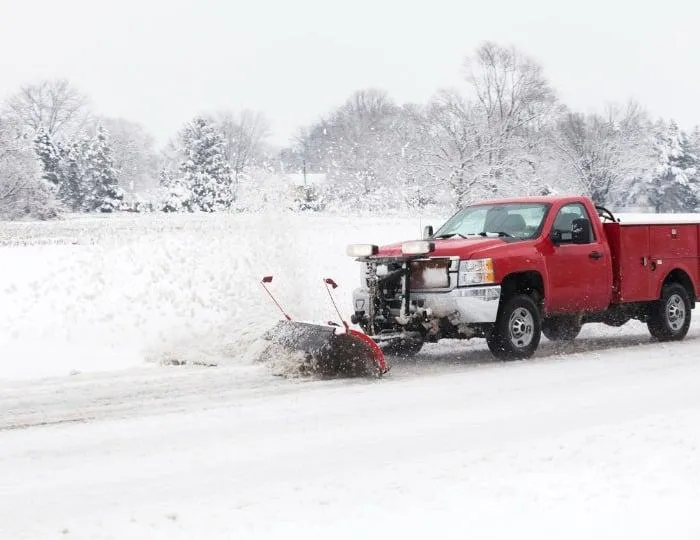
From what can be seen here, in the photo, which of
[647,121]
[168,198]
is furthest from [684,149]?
[168,198]

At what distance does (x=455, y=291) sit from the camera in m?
10.8

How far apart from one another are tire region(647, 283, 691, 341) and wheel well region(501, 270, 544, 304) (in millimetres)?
2363

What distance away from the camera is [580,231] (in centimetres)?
1148

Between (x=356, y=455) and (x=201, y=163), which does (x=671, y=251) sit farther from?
(x=201, y=163)

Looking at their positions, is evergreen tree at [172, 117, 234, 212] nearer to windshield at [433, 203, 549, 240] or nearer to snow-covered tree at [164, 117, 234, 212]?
snow-covered tree at [164, 117, 234, 212]

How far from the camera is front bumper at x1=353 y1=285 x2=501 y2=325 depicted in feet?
35.4

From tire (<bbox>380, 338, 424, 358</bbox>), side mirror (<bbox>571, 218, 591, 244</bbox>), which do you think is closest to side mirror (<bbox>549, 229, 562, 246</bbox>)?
side mirror (<bbox>571, 218, 591, 244</bbox>)

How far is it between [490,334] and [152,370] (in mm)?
3806

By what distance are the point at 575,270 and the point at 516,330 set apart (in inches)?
46.0

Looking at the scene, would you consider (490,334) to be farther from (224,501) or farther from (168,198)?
(168,198)

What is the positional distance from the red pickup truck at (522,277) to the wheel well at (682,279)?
0.01 m

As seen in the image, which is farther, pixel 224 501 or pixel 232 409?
pixel 232 409

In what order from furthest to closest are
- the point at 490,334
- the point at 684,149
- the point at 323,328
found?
the point at 684,149, the point at 490,334, the point at 323,328

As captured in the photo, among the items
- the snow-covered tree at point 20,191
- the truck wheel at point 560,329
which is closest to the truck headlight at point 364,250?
the truck wheel at point 560,329
